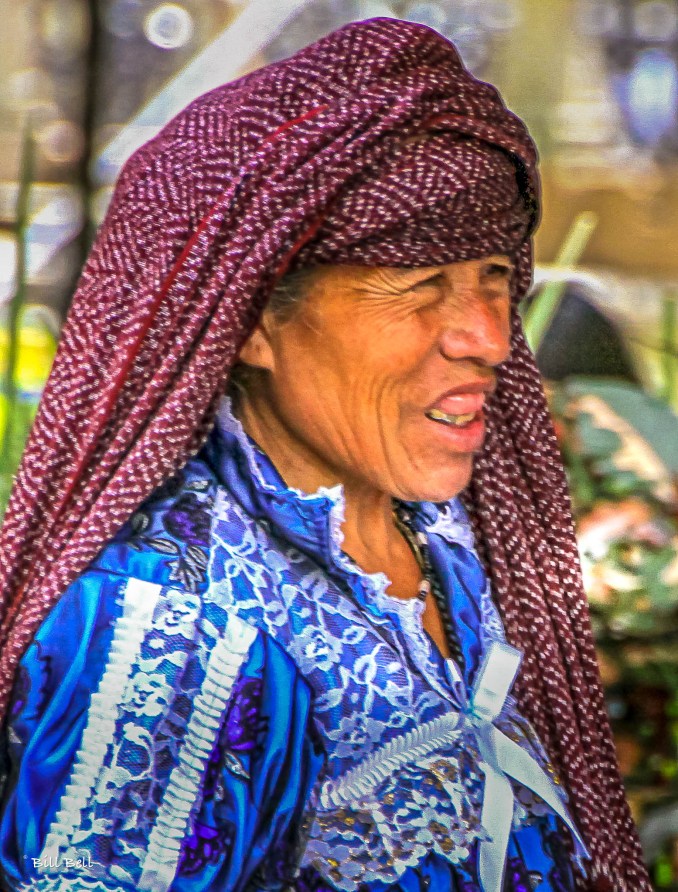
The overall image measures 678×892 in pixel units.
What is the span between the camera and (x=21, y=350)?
1887 millimetres

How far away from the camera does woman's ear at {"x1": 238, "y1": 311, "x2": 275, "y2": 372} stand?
125cm

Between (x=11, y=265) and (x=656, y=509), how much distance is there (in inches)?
51.3

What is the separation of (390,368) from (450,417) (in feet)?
0.31

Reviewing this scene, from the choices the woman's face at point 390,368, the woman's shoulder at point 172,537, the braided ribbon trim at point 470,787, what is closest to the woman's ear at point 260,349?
the woman's face at point 390,368

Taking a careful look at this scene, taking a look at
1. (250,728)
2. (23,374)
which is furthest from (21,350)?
(250,728)

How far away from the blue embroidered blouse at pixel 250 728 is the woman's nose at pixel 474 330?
8.6 inches

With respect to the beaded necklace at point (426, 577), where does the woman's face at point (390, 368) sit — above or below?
above

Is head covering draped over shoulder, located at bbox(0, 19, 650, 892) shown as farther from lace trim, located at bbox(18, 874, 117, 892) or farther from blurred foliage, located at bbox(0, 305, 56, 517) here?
blurred foliage, located at bbox(0, 305, 56, 517)

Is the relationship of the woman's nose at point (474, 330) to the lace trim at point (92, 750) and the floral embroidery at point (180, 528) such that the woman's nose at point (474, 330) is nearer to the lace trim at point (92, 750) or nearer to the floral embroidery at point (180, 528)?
the floral embroidery at point (180, 528)

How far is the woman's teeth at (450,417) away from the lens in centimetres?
125

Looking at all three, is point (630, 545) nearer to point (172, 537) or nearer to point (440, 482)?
point (440, 482)

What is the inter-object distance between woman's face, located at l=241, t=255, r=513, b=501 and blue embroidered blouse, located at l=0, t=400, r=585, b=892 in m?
0.07

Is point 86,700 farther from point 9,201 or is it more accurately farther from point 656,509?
point 656,509

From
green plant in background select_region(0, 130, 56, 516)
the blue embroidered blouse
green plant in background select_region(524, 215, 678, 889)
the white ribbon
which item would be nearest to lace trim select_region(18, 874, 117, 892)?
the blue embroidered blouse
